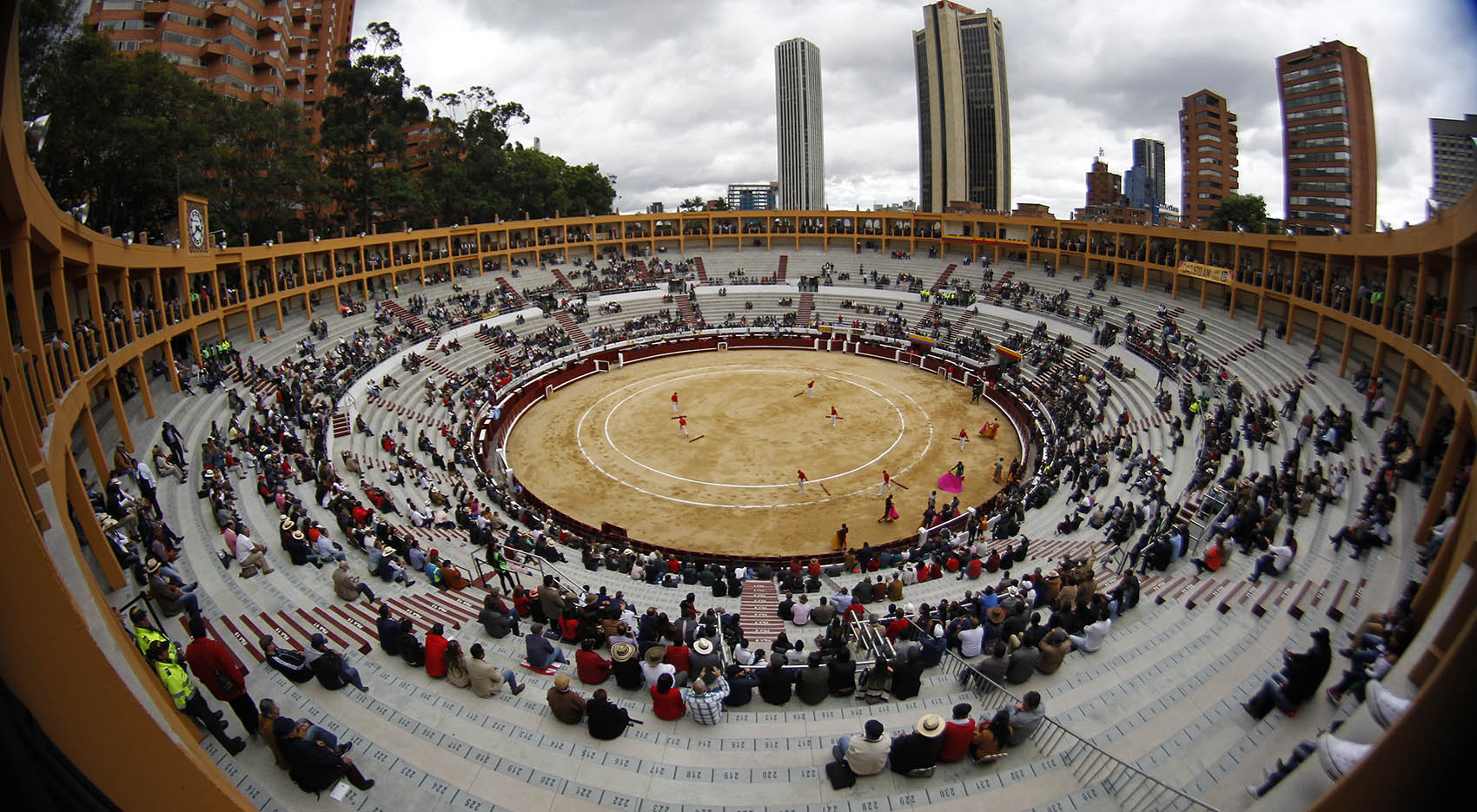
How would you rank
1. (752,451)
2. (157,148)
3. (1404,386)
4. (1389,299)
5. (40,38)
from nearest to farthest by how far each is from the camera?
(1404,386)
(1389,299)
(40,38)
(752,451)
(157,148)

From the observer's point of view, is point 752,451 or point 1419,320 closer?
point 1419,320

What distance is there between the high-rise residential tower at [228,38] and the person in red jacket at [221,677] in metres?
55.7

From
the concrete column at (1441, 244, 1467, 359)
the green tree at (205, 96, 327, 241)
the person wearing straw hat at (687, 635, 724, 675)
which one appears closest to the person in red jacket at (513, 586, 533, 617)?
the person wearing straw hat at (687, 635, 724, 675)

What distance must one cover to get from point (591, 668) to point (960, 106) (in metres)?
154

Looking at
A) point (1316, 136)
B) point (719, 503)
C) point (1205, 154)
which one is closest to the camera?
point (719, 503)

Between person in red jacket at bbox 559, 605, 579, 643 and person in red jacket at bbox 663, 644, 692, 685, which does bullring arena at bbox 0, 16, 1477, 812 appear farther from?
person in red jacket at bbox 559, 605, 579, 643

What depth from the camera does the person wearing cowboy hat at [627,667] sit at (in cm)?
1125

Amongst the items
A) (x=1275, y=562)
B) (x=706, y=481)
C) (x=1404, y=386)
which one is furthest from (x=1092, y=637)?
(x=706, y=481)

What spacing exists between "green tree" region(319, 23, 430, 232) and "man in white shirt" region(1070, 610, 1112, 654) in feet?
190

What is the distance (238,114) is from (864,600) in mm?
45823

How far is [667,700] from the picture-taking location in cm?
1051

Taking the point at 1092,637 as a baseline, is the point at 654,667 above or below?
above

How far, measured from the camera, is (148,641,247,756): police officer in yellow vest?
28.9 feet

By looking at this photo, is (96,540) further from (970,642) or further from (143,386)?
(970,642)
